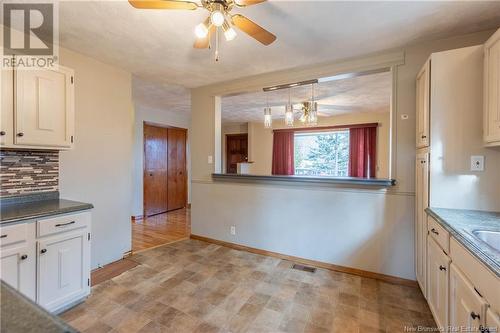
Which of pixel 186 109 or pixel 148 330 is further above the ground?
pixel 186 109

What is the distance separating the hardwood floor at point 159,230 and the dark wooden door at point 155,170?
26cm

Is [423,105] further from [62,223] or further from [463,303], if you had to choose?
[62,223]

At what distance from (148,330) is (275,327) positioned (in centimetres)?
93

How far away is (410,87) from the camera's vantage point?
2.34 m

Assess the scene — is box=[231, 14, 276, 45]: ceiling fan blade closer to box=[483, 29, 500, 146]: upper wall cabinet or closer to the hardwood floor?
box=[483, 29, 500, 146]: upper wall cabinet

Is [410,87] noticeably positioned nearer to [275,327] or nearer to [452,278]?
[452,278]

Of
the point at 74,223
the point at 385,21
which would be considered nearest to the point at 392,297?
the point at 385,21

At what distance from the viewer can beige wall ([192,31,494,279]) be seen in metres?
2.36

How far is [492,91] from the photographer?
5.25 ft

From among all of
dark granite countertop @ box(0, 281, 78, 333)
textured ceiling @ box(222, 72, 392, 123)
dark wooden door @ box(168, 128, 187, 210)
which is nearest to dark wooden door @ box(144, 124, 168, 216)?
dark wooden door @ box(168, 128, 187, 210)

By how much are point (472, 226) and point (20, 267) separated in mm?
2943

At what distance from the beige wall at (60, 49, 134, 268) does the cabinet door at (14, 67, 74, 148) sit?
1.26 feet

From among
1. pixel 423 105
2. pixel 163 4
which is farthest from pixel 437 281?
pixel 163 4

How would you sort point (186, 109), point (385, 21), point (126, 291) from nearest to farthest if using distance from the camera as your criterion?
1. point (385, 21)
2. point (126, 291)
3. point (186, 109)
